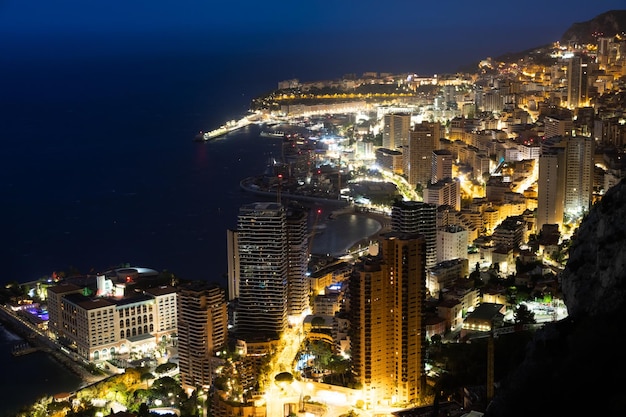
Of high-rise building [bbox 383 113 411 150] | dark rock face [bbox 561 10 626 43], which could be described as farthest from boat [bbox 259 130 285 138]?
dark rock face [bbox 561 10 626 43]

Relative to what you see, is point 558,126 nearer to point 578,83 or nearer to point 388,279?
point 578,83

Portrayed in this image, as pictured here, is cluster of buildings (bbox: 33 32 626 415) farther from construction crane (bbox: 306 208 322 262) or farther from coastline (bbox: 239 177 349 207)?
coastline (bbox: 239 177 349 207)

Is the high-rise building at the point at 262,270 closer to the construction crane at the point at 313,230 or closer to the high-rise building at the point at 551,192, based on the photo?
the construction crane at the point at 313,230

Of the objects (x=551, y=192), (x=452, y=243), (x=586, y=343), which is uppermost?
(x=586, y=343)

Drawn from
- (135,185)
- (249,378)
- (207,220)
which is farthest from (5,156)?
(249,378)

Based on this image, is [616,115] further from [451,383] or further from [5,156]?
[5,156]

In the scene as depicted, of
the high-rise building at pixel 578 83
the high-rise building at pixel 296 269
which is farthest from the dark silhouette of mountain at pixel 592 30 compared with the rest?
the high-rise building at pixel 296 269

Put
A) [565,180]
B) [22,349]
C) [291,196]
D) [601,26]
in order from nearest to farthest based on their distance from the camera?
[22,349] < [565,180] < [291,196] < [601,26]

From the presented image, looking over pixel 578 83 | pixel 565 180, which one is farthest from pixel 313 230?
pixel 578 83
